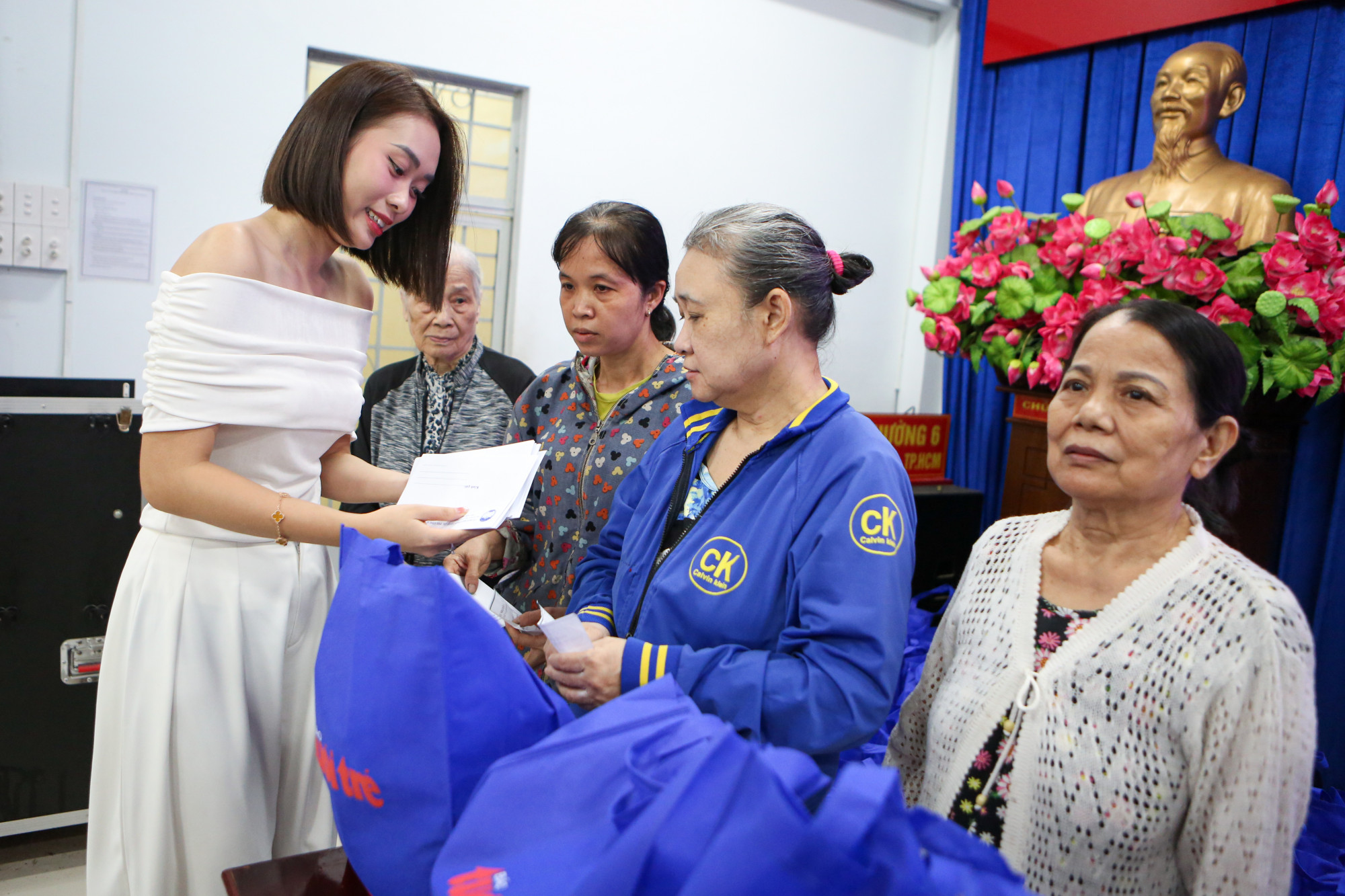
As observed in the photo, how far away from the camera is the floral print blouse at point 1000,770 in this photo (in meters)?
1.09

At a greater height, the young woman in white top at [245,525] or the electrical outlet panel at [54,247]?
the electrical outlet panel at [54,247]

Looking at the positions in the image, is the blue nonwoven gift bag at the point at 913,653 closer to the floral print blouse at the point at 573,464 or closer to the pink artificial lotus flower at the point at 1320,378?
the floral print blouse at the point at 573,464

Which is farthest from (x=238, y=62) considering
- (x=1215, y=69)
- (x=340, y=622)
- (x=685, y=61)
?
(x=1215, y=69)

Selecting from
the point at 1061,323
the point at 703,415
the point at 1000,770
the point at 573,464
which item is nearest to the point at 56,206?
the point at 573,464

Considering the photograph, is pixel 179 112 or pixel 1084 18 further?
pixel 1084 18

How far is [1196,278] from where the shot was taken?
2195mm

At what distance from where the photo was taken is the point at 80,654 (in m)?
2.27

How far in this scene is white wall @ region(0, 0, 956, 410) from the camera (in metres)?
3.05

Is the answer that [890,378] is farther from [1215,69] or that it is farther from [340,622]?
[340,622]

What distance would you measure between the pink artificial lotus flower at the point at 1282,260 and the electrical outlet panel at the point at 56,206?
3.67 metres

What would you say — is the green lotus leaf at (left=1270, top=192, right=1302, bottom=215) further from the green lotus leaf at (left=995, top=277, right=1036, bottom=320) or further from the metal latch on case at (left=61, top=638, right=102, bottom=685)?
the metal latch on case at (left=61, top=638, right=102, bottom=685)

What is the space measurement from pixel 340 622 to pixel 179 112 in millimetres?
3004

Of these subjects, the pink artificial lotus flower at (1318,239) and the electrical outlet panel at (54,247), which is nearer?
the pink artificial lotus flower at (1318,239)

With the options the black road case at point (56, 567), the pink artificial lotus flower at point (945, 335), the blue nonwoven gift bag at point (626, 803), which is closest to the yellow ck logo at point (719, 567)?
the blue nonwoven gift bag at point (626, 803)
